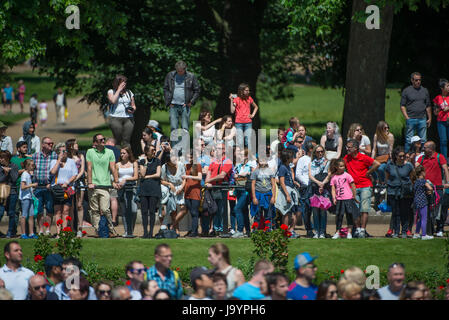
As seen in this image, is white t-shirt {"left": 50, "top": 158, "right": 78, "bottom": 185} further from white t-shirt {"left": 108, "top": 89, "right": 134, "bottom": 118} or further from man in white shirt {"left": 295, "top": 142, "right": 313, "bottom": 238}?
man in white shirt {"left": 295, "top": 142, "right": 313, "bottom": 238}

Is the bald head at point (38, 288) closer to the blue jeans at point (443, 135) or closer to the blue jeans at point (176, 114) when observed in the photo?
the blue jeans at point (176, 114)

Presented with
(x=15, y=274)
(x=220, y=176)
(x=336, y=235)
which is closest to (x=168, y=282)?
(x=15, y=274)

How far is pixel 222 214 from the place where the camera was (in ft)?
59.9

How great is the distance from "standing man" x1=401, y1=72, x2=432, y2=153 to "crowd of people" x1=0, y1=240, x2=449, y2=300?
8.90m

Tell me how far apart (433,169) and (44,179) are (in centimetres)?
732

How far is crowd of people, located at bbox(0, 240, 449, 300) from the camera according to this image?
12305 mm

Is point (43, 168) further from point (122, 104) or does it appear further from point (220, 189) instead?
point (220, 189)

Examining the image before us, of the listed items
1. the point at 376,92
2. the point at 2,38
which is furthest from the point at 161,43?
the point at 376,92

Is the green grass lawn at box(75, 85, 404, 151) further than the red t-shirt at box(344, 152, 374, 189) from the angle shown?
Yes

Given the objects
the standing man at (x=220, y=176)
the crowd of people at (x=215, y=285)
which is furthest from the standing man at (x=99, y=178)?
the crowd of people at (x=215, y=285)

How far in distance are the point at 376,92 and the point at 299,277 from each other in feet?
36.7

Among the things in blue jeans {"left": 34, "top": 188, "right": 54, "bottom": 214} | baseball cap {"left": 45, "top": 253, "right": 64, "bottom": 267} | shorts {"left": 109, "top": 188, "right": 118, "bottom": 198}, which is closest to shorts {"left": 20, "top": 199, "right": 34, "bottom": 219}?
blue jeans {"left": 34, "top": 188, "right": 54, "bottom": 214}

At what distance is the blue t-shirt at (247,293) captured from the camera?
1248 cm
